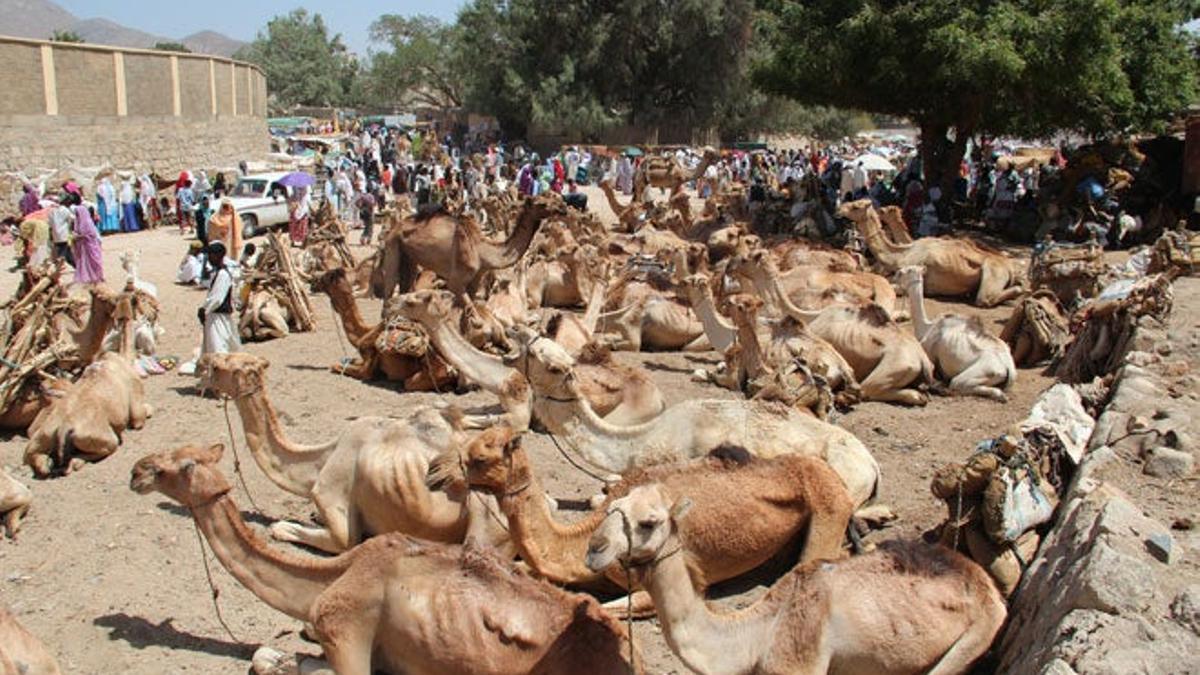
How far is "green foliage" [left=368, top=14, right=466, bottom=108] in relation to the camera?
79.1 metres

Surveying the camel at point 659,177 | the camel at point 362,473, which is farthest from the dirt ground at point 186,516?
the camel at point 659,177

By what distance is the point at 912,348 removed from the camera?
10.4m

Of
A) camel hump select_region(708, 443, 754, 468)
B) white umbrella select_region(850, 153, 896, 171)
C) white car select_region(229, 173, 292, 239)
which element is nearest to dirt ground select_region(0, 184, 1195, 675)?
camel hump select_region(708, 443, 754, 468)

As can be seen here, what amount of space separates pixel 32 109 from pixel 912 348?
23.8 metres

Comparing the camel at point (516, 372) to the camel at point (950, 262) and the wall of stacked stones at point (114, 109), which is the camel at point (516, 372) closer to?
the camel at point (950, 262)

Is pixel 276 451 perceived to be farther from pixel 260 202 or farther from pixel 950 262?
pixel 260 202

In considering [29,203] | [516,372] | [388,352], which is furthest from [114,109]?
[516,372]

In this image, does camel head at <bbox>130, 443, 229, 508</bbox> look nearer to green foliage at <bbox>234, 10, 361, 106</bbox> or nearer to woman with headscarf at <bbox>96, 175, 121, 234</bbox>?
woman with headscarf at <bbox>96, 175, 121, 234</bbox>

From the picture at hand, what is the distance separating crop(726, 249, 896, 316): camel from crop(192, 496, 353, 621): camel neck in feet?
24.8

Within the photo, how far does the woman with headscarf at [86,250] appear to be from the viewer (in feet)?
50.0

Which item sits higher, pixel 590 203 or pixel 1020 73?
pixel 1020 73

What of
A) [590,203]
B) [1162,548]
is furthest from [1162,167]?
[1162,548]

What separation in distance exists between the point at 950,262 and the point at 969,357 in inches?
216

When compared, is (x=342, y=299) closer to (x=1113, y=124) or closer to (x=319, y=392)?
(x=319, y=392)
